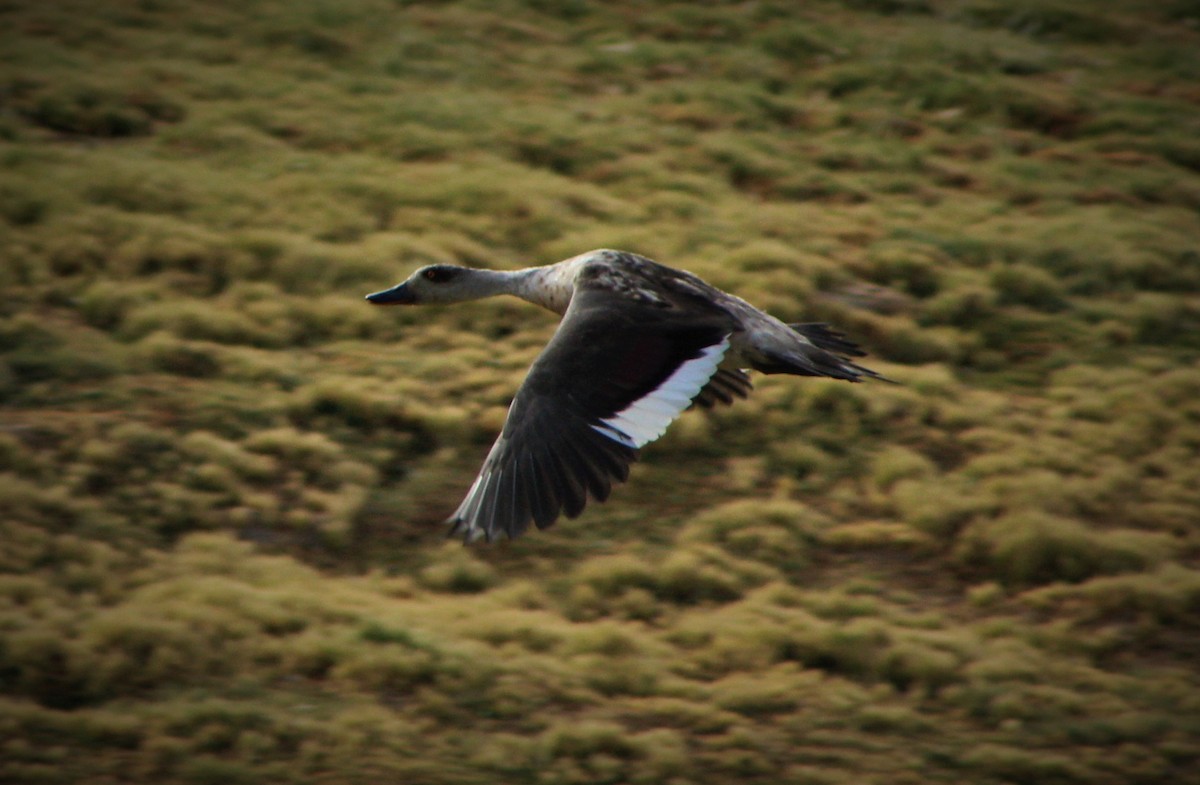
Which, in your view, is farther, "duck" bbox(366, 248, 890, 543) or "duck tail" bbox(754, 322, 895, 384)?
"duck tail" bbox(754, 322, 895, 384)

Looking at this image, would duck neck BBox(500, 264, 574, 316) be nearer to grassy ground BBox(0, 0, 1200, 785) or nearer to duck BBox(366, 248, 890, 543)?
duck BBox(366, 248, 890, 543)

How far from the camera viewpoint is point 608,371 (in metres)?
5.89

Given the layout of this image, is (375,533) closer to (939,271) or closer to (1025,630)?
(1025,630)

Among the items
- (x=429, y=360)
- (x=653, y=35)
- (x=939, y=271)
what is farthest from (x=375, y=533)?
(x=653, y=35)

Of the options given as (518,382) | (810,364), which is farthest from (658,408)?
(518,382)

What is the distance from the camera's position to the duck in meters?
5.41

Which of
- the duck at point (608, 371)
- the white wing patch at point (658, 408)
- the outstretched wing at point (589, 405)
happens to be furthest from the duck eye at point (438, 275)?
the white wing patch at point (658, 408)

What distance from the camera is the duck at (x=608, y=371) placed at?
17.7ft

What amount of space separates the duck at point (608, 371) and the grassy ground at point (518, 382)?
1219mm

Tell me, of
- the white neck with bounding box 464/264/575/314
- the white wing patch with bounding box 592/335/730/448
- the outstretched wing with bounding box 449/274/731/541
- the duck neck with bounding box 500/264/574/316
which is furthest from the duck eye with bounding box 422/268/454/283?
the white wing patch with bounding box 592/335/730/448

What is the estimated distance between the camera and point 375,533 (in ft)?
26.3

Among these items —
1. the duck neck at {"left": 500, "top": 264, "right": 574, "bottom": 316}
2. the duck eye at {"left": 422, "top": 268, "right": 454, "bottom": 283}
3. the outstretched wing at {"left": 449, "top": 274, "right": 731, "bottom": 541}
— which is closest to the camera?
the outstretched wing at {"left": 449, "top": 274, "right": 731, "bottom": 541}

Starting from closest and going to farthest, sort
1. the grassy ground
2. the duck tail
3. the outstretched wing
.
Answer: the outstretched wing < the duck tail < the grassy ground

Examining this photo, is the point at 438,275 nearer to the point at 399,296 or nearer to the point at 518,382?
the point at 399,296
